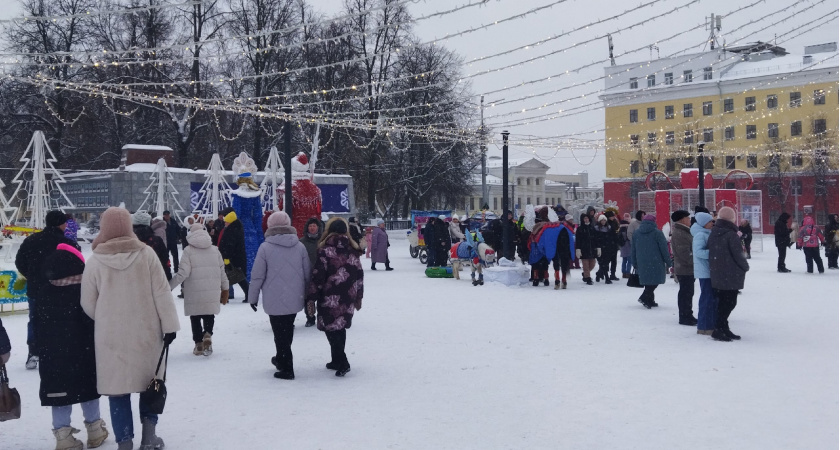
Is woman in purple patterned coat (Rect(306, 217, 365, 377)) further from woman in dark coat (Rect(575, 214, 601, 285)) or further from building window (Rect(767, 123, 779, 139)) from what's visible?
building window (Rect(767, 123, 779, 139))

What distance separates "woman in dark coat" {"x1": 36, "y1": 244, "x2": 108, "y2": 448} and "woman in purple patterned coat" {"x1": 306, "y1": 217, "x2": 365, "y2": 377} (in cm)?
252

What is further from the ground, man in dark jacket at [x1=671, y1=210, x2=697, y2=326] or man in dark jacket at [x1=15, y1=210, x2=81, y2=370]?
man in dark jacket at [x1=15, y1=210, x2=81, y2=370]

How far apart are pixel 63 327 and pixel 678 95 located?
5803cm

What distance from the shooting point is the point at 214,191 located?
Result: 20922 mm

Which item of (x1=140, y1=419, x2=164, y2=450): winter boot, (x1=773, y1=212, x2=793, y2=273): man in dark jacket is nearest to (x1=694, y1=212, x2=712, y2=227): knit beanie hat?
(x1=140, y1=419, x2=164, y2=450): winter boot

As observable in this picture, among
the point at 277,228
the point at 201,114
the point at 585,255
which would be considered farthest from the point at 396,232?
the point at 277,228

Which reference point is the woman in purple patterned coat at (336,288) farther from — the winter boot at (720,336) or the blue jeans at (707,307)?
the blue jeans at (707,307)

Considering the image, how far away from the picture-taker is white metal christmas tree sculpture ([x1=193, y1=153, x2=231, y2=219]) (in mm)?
21047

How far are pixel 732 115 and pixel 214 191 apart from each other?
1711 inches

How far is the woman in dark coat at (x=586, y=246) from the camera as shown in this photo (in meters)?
15.9

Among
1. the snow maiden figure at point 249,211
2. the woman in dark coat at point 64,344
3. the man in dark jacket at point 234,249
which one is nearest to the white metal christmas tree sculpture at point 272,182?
the snow maiden figure at point 249,211

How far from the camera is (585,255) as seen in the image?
16.0m

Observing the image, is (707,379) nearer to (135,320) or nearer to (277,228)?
(277,228)

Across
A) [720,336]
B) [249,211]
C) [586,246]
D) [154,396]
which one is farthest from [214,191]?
[154,396]
